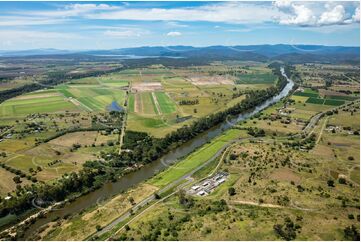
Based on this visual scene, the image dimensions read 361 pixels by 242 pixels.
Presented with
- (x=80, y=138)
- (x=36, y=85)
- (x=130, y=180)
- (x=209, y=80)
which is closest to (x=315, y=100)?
(x=209, y=80)

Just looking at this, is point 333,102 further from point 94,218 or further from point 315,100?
point 94,218

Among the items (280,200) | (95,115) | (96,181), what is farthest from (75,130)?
(280,200)

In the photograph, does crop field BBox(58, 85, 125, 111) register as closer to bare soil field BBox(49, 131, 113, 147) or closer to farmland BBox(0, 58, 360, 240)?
farmland BBox(0, 58, 360, 240)

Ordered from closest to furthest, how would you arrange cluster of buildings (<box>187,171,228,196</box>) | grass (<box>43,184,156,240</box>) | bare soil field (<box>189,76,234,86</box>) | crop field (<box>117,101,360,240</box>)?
crop field (<box>117,101,360,240</box>)
grass (<box>43,184,156,240</box>)
cluster of buildings (<box>187,171,228,196</box>)
bare soil field (<box>189,76,234,86</box>)

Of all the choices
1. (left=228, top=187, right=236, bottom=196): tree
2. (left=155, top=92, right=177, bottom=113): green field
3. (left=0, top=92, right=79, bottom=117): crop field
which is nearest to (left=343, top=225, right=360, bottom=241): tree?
(left=228, top=187, right=236, bottom=196): tree

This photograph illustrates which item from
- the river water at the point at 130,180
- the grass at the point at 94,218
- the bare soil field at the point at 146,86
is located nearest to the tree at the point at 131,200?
the grass at the point at 94,218

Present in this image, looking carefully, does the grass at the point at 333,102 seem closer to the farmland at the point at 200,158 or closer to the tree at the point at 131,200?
the farmland at the point at 200,158
